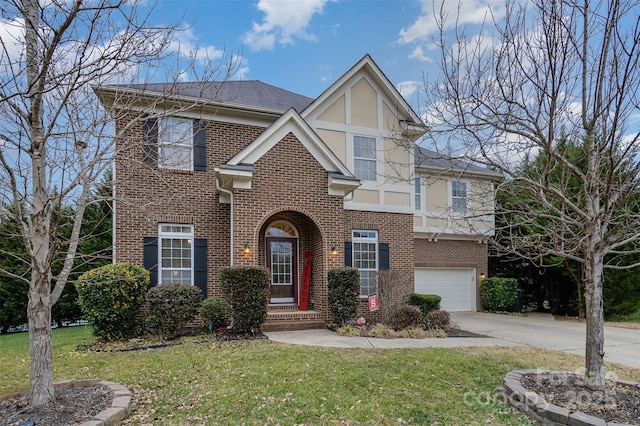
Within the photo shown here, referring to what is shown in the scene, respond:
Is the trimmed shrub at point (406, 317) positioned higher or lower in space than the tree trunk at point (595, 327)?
lower

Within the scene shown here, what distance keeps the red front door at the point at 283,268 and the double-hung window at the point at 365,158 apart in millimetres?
3104

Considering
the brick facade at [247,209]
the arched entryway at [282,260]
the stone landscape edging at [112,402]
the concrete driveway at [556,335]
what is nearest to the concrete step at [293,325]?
the brick facade at [247,209]

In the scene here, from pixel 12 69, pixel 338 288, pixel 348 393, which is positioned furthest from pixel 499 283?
pixel 12 69

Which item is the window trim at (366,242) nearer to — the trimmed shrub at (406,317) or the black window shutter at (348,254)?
the black window shutter at (348,254)

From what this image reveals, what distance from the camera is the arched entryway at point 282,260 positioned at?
38.8ft

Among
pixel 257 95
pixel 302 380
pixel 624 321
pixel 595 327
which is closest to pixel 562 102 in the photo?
pixel 595 327

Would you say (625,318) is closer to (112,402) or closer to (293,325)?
(293,325)

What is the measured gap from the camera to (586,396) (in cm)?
489

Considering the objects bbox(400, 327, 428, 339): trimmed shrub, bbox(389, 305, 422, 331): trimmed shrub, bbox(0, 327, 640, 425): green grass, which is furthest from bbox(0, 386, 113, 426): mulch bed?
bbox(389, 305, 422, 331): trimmed shrub

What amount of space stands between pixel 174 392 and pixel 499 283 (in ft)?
47.7

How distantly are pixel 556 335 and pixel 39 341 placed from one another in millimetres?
11273

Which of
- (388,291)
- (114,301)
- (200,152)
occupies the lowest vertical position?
(388,291)

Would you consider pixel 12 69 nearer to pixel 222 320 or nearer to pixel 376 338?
pixel 222 320

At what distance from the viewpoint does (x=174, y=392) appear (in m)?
5.24
